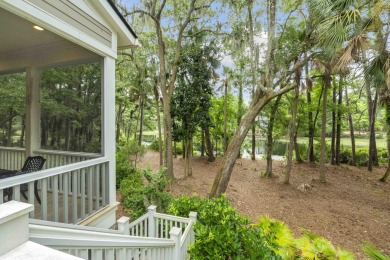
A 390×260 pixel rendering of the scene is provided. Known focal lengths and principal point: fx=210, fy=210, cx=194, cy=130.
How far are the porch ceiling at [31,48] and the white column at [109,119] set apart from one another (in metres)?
0.33

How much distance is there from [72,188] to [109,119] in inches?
51.5

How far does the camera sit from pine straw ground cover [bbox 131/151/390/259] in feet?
20.3

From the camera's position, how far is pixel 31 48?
14.0 feet

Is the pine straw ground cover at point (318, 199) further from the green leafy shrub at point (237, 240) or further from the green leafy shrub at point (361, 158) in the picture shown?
the green leafy shrub at point (237, 240)

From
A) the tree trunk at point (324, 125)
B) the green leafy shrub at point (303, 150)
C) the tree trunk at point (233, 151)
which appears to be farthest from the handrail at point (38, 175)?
the green leafy shrub at point (303, 150)

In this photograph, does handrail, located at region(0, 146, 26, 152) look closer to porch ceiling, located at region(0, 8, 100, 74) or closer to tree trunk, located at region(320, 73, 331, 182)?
porch ceiling, located at region(0, 8, 100, 74)

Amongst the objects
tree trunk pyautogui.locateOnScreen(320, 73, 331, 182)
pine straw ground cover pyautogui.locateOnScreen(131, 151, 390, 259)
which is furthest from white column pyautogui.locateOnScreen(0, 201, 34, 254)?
tree trunk pyautogui.locateOnScreen(320, 73, 331, 182)

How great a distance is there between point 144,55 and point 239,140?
26.0ft

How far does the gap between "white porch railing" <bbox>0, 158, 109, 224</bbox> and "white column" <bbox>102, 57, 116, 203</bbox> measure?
103mm

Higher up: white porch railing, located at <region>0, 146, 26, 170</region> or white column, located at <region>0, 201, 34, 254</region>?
white column, located at <region>0, 201, 34, 254</region>

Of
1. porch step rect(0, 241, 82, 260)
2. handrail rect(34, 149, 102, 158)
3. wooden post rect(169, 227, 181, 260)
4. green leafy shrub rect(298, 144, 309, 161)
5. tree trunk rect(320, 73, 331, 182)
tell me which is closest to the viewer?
porch step rect(0, 241, 82, 260)

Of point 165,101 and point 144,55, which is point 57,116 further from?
point 144,55

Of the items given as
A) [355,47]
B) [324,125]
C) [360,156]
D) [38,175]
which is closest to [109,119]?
[38,175]

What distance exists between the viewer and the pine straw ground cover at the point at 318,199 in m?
6.18
